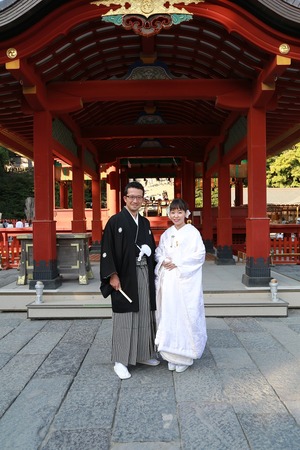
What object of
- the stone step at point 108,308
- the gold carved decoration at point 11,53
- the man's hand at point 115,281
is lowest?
the stone step at point 108,308

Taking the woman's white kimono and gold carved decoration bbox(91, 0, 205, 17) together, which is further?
gold carved decoration bbox(91, 0, 205, 17)

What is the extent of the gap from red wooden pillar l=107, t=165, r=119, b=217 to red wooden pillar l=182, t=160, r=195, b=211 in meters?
2.59

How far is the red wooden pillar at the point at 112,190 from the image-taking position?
1468cm

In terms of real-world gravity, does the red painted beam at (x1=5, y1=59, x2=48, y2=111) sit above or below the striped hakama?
above

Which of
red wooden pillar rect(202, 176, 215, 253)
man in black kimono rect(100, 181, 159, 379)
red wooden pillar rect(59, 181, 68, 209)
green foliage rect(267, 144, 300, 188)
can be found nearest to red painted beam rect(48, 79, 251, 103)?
man in black kimono rect(100, 181, 159, 379)

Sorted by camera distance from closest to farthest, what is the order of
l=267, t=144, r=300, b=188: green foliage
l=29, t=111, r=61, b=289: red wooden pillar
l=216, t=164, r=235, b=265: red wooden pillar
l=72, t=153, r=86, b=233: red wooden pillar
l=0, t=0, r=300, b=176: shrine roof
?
l=0, t=0, r=300, b=176: shrine roof < l=29, t=111, r=61, b=289: red wooden pillar < l=216, t=164, r=235, b=265: red wooden pillar < l=72, t=153, r=86, b=233: red wooden pillar < l=267, t=144, r=300, b=188: green foliage

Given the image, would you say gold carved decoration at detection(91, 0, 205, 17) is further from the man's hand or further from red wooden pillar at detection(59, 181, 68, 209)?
red wooden pillar at detection(59, 181, 68, 209)

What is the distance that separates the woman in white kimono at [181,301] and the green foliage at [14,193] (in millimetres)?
23933

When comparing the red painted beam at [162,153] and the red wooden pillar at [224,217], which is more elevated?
the red painted beam at [162,153]

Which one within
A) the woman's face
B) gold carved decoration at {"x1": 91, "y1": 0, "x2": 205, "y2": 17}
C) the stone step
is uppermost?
gold carved decoration at {"x1": 91, "y1": 0, "x2": 205, "y2": 17}

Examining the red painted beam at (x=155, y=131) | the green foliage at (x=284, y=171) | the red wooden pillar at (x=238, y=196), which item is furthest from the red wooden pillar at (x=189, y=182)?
the green foliage at (x=284, y=171)

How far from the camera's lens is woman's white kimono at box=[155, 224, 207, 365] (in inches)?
141

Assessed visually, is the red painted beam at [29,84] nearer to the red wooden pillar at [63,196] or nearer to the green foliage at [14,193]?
the red wooden pillar at [63,196]

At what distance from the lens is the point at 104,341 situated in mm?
4633
